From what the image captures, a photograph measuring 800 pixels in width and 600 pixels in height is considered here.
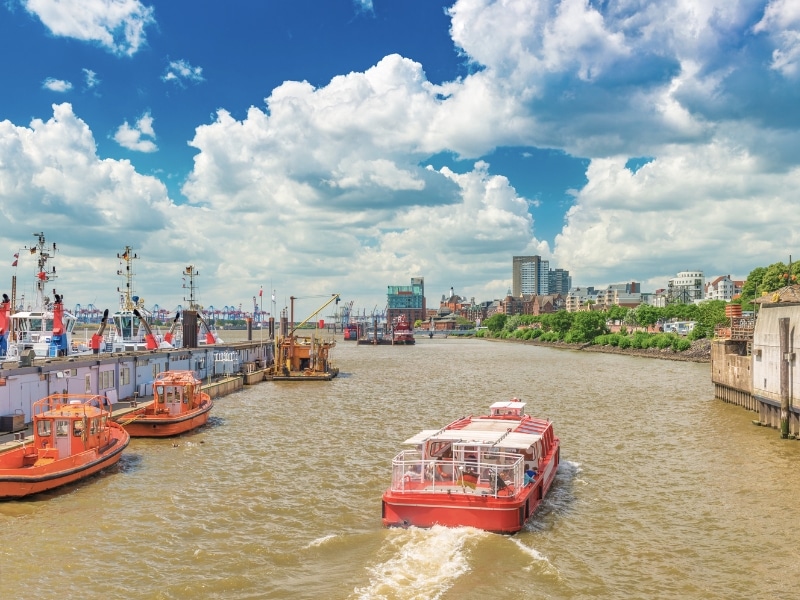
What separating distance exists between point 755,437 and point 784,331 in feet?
23.6

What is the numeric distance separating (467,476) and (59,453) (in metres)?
19.0

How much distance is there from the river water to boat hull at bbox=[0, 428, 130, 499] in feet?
1.73

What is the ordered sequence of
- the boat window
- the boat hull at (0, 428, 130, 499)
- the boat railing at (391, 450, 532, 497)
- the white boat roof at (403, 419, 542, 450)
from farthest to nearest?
the boat window → the boat hull at (0, 428, 130, 499) → the white boat roof at (403, 419, 542, 450) → the boat railing at (391, 450, 532, 497)

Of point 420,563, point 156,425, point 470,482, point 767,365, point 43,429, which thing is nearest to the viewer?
point 420,563

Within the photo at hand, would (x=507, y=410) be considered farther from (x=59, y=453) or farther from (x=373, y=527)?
(x=59, y=453)

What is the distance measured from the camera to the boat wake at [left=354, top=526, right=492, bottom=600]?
19.8m

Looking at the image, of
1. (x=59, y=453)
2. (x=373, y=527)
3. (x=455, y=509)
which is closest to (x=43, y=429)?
(x=59, y=453)

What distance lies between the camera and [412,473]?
84.1 feet

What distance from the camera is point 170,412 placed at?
4572 cm

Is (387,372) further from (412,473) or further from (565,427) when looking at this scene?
(412,473)

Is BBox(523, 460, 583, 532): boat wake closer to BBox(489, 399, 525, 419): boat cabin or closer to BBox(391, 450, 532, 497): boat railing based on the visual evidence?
BBox(391, 450, 532, 497): boat railing

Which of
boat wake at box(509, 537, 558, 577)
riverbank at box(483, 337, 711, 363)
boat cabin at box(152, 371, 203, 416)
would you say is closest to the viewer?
boat wake at box(509, 537, 558, 577)

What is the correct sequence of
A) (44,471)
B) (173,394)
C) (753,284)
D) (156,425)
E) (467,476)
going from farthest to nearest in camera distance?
1. (753,284)
2. (173,394)
3. (156,425)
4. (44,471)
5. (467,476)

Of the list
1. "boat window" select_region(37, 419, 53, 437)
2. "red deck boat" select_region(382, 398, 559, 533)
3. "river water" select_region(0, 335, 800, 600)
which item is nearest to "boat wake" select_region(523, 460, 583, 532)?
"river water" select_region(0, 335, 800, 600)
